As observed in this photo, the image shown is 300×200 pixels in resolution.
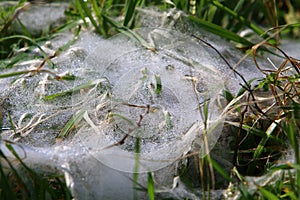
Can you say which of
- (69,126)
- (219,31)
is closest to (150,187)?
(69,126)

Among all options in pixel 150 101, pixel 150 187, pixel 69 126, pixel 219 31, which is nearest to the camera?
pixel 150 187

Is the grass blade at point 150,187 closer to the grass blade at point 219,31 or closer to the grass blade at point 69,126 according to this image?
the grass blade at point 69,126

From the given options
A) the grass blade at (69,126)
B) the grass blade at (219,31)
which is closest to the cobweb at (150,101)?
the grass blade at (69,126)

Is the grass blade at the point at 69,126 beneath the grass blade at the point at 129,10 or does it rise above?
beneath

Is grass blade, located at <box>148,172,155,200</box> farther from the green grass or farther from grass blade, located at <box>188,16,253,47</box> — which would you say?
grass blade, located at <box>188,16,253,47</box>

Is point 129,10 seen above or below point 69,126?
above

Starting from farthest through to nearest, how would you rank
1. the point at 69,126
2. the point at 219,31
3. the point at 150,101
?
the point at 219,31
the point at 150,101
the point at 69,126

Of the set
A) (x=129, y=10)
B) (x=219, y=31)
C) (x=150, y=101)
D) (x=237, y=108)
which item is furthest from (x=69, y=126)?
(x=219, y=31)

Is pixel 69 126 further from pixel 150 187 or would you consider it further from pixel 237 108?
pixel 237 108

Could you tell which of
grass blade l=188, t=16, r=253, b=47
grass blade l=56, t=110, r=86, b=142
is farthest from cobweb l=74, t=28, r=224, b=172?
grass blade l=188, t=16, r=253, b=47

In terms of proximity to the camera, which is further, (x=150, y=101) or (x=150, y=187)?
(x=150, y=101)
